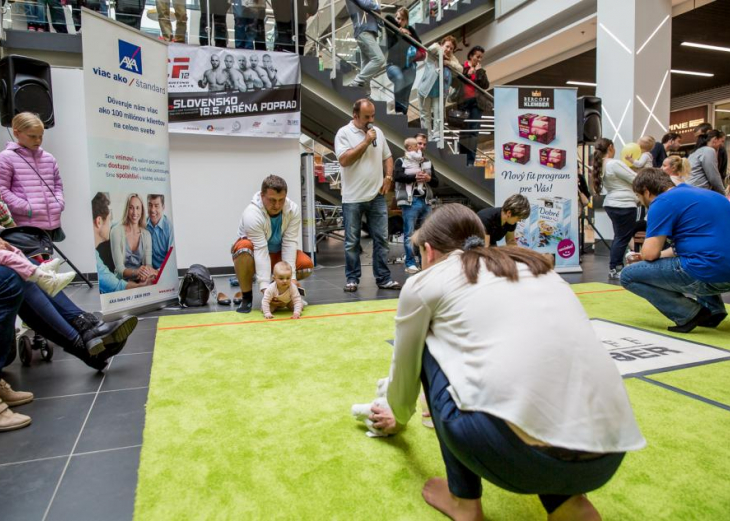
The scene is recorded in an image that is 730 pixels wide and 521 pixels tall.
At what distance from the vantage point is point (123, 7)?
19.1 ft

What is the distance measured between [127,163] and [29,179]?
68 centimetres

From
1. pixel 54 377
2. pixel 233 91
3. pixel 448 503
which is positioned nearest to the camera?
pixel 448 503

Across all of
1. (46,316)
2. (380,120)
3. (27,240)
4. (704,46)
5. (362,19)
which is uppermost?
(704,46)

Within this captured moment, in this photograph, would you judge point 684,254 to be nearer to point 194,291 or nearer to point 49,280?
point 49,280

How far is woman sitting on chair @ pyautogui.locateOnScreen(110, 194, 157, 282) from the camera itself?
376 centimetres

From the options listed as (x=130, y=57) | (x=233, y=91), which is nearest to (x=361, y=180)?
(x=130, y=57)

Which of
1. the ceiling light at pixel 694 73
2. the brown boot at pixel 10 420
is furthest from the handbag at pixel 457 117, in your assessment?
the ceiling light at pixel 694 73

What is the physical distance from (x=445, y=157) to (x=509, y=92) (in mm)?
1573

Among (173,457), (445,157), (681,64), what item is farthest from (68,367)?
(681,64)

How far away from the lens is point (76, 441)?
5.80 feet

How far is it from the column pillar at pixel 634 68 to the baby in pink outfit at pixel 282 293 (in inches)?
215

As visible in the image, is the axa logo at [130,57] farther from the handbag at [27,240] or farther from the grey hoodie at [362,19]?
the grey hoodie at [362,19]

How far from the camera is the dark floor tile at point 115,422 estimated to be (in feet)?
5.72

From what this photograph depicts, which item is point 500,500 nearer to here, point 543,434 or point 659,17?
point 543,434
